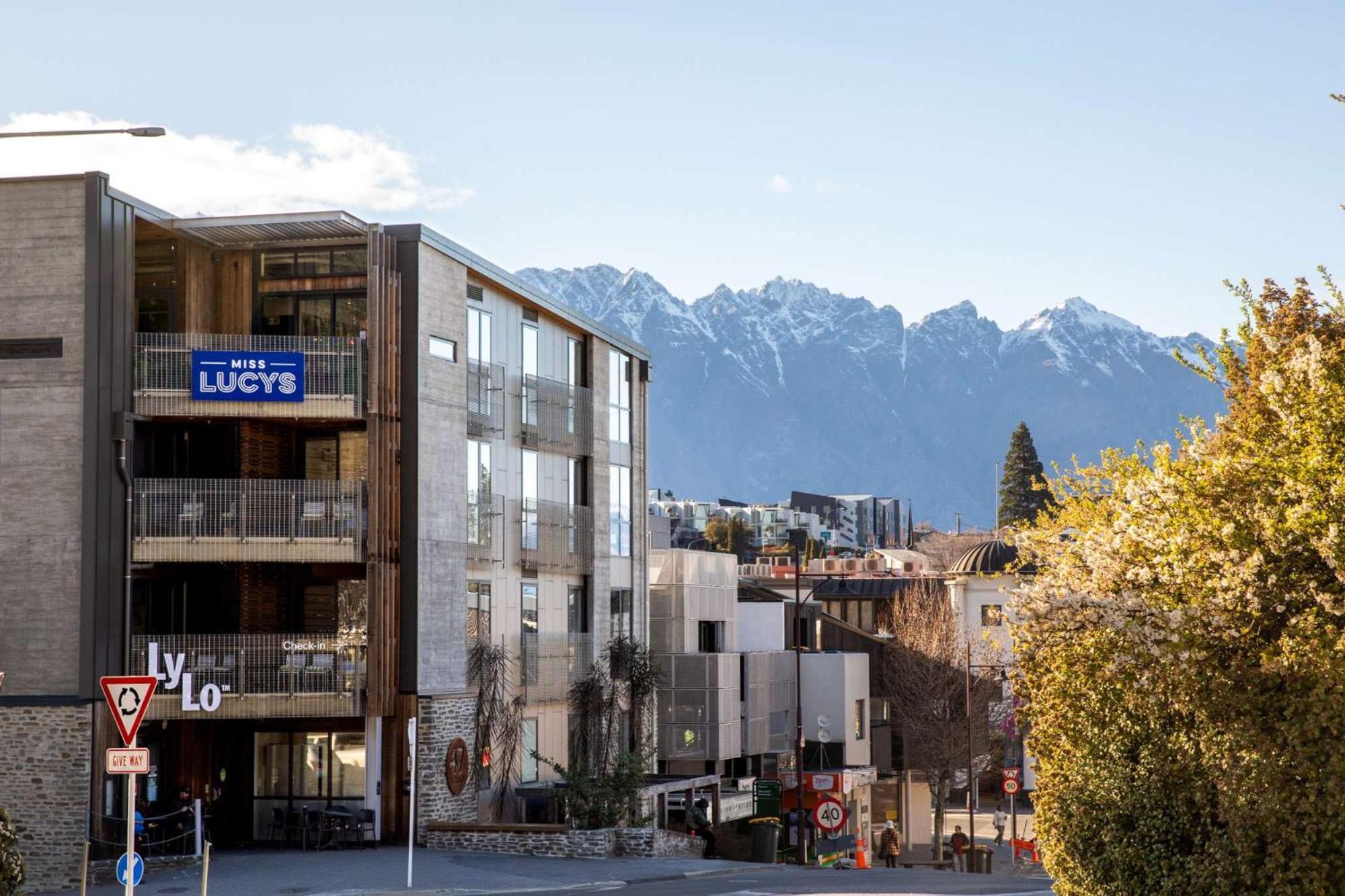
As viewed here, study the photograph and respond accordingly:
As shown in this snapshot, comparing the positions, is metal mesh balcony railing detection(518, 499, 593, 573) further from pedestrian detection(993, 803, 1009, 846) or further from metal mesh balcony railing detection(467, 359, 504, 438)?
pedestrian detection(993, 803, 1009, 846)

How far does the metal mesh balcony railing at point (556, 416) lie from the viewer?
47.6m

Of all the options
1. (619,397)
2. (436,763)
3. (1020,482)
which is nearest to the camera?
(436,763)

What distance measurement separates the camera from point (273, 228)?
39.3 m

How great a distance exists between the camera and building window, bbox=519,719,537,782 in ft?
151

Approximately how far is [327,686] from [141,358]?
26.0 ft

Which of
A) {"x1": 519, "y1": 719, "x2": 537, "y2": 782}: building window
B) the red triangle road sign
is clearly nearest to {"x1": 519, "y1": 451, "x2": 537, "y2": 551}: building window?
{"x1": 519, "y1": 719, "x2": 537, "y2": 782}: building window

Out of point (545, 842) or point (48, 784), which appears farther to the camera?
point (545, 842)

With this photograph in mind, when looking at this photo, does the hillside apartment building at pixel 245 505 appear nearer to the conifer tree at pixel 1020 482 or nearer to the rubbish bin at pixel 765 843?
the rubbish bin at pixel 765 843

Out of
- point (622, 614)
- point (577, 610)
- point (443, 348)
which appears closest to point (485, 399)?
point (443, 348)

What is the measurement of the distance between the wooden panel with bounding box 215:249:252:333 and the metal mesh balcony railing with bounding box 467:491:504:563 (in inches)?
271

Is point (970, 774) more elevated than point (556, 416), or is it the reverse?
point (556, 416)

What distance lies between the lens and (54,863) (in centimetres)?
3419

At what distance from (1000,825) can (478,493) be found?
33597 mm

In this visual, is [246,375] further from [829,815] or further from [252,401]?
[829,815]
